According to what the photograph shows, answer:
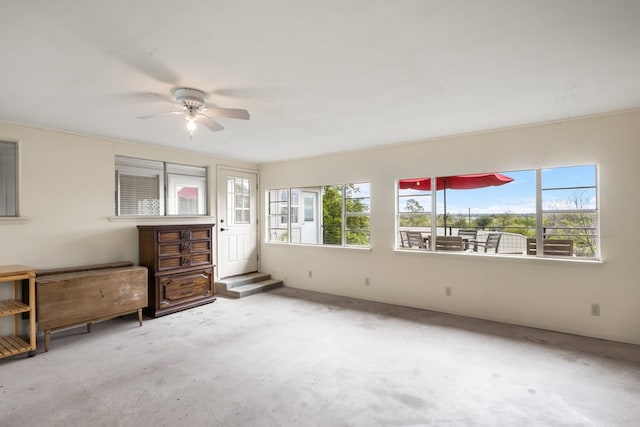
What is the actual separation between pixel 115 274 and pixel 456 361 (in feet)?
12.5

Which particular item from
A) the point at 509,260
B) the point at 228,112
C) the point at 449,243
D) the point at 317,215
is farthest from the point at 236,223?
the point at 509,260

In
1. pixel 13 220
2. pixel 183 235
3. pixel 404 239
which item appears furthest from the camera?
pixel 404 239

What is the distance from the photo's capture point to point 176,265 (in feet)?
14.9

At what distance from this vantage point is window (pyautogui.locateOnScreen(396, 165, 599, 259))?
3.60 m

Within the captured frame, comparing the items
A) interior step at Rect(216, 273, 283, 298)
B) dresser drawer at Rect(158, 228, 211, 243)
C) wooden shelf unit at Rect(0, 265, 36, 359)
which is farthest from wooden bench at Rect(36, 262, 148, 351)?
interior step at Rect(216, 273, 283, 298)

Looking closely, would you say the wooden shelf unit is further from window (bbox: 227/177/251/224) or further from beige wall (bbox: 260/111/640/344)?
beige wall (bbox: 260/111/640/344)

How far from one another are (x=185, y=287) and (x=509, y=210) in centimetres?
471

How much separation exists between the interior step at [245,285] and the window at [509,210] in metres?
2.45

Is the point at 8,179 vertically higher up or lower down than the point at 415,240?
higher up

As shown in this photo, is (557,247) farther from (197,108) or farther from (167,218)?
(167,218)

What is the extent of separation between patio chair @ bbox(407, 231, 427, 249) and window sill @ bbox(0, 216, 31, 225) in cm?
487

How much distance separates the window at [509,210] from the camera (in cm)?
360

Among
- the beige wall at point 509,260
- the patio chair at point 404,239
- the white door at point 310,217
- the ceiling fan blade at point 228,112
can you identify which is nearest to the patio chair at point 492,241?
the beige wall at point 509,260

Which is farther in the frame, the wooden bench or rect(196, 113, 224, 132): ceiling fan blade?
the wooden bench
